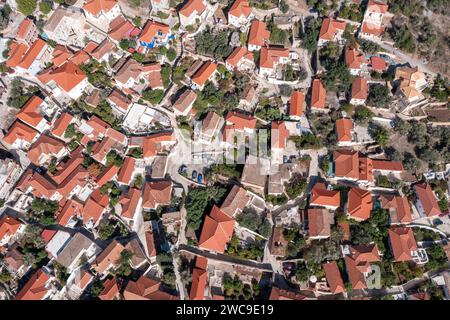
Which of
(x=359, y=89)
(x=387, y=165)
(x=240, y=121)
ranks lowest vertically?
(x=387, y=165)

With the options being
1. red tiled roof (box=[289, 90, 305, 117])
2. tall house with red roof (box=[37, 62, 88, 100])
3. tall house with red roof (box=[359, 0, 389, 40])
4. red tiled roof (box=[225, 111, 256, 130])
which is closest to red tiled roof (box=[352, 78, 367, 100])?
red tiled roof (box=[289, 90, 305, 117])

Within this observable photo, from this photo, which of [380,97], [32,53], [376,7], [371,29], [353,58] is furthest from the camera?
[371,29]

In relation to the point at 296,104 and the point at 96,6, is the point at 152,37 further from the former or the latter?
the point at 296,104

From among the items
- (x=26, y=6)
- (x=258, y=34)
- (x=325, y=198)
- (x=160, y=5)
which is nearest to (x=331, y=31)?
(x=258, y=34)

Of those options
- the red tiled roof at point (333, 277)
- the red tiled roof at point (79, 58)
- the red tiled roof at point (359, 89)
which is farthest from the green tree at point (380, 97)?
the red tiled roof at point (79, 58)

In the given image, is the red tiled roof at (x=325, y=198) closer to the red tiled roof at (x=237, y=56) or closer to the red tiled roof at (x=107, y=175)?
the red tiled roof at (x=237, y=56)

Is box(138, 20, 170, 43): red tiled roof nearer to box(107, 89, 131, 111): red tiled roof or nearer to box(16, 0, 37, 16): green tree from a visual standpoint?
box(107, 89, 131, 111): red tiled roof

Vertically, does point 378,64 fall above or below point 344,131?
above
